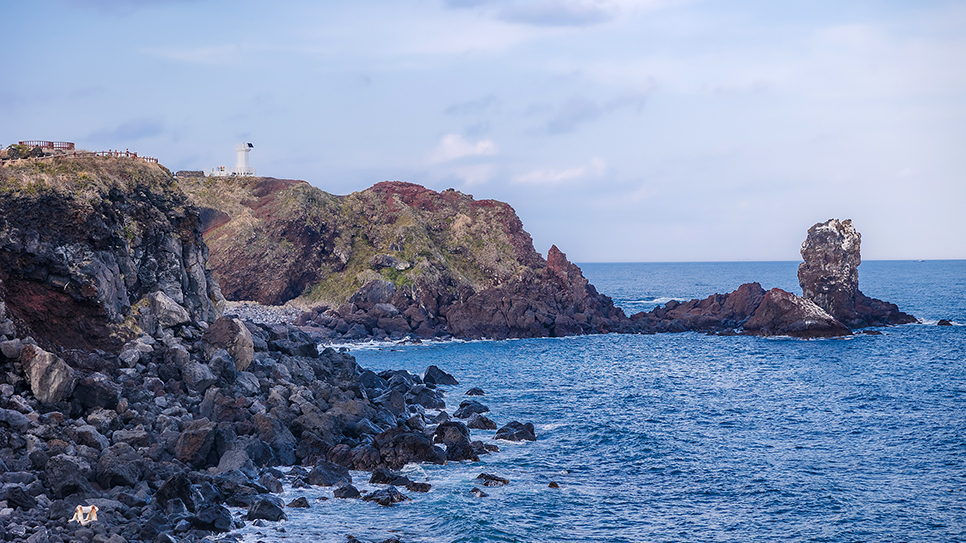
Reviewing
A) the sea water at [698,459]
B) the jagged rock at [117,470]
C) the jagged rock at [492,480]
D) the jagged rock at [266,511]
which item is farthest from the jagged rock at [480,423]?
the jagged rock at [117,470]

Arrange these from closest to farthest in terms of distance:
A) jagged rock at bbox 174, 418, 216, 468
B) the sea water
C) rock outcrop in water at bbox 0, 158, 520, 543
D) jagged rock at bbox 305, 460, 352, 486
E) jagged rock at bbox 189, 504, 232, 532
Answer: jagged rock at bbox 189, 504, 232, 532 → rock outcrop in water at bbox 0, 158, 520, 543 → the sea water → jagged rock at bbox 174, 418, 216, 468 → jagged rock at bbox 305, 460, 352, 486

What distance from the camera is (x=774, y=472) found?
31.0 m

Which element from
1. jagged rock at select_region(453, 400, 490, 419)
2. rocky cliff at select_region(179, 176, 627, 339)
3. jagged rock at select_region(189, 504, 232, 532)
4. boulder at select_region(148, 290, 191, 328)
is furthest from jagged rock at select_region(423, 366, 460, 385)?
jagged rock at select_region(189, 504, 232, 532)

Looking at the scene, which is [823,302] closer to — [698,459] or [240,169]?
[698,459]

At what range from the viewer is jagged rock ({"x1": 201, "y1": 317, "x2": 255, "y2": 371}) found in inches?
1435

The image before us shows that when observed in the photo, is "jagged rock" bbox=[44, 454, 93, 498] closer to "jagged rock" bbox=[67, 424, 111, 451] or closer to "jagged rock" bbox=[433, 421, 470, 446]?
"jagged rock" bbox=[67, 424, 111, 451]

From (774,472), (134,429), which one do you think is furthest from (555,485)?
(134,429)

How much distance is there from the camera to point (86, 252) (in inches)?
1282

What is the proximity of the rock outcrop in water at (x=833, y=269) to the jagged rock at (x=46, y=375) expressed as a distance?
76530 millimetres

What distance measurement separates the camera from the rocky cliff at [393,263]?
8856cm

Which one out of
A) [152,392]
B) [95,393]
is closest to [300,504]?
[95,393]

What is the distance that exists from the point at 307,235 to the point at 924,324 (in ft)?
266

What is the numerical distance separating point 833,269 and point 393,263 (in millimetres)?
53639

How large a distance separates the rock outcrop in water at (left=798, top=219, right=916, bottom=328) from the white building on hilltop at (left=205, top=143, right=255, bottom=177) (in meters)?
80.2
